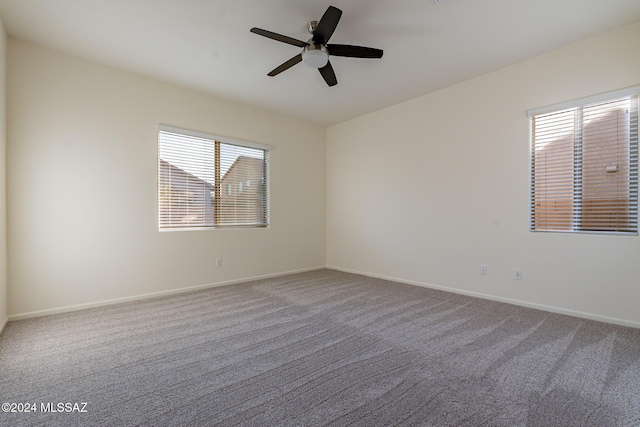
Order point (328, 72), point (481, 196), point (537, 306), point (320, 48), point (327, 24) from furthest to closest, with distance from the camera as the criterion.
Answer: point (481, 196)
point (537, 306)
point (328, 72)
point (320, 48)
point (327, 24)

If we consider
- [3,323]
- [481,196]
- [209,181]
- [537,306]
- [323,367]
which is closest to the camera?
[323,367]

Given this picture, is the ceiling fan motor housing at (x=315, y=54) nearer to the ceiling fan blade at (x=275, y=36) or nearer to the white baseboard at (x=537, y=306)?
the ceiling fan blade at (x=275, y=36)

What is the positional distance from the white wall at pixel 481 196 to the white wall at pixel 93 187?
234 cm

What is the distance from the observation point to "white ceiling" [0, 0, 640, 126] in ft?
8.02

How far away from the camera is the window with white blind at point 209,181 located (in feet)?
12.9

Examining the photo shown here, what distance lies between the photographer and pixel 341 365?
205 cm

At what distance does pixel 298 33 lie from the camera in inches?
111

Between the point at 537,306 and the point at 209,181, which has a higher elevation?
the point at 209,181

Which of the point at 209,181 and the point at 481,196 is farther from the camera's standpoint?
the point at 209,181

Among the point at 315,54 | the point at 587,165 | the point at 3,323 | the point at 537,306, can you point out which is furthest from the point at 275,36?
the point at 537,306

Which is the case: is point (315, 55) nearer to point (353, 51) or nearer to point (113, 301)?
point (353, 51)

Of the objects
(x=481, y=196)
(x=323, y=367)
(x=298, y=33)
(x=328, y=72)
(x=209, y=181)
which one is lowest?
(x=323, y=367)

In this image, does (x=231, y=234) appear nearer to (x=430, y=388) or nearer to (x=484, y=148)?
(x=430, y=388)

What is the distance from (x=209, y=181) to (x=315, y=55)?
2.59 meters
